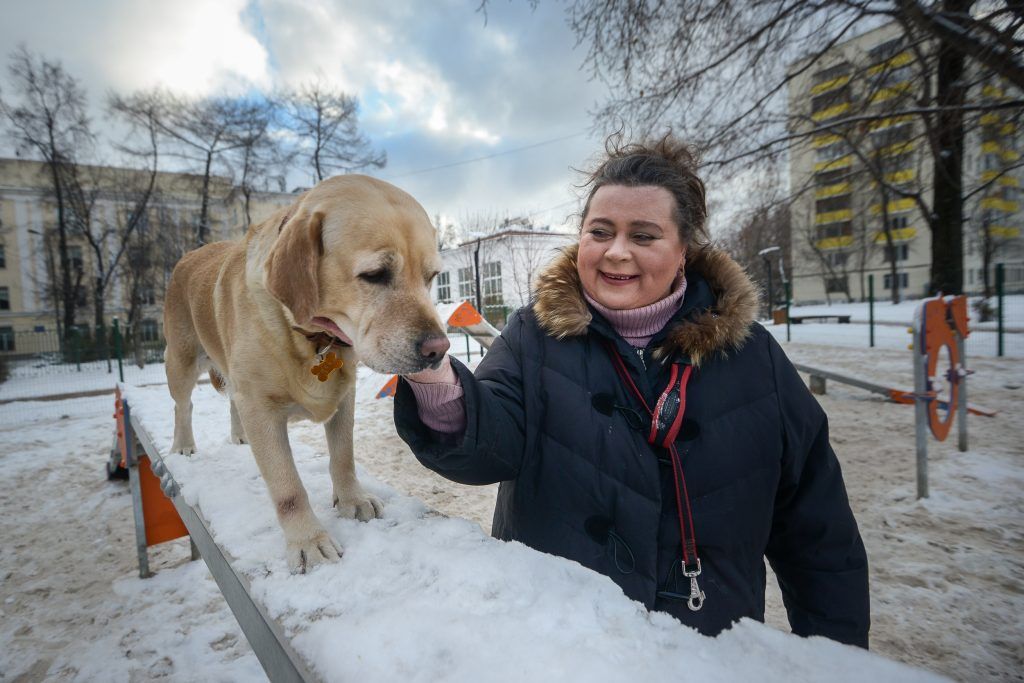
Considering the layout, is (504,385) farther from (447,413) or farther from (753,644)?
(753,644)

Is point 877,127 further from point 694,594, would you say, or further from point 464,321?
point 694,594

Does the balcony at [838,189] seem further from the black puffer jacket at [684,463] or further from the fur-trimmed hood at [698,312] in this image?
the black puffer jacket at [684,463]

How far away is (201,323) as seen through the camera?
2.66 meters

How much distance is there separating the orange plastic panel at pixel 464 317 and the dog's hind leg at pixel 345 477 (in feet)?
17.0

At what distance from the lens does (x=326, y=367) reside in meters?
1.76

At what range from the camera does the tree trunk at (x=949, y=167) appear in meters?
6.30

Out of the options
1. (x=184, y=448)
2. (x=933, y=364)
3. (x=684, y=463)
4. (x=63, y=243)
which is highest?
(x=63, y=243)

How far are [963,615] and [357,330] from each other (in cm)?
389

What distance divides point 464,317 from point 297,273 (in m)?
5.98

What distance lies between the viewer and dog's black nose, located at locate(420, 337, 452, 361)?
4.91 ft

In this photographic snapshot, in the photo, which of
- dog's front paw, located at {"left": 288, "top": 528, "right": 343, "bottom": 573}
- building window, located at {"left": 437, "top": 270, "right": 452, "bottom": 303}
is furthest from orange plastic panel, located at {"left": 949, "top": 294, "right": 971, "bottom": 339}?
building window, located at {"left": 437, "top": 270, "right": 452, "bottom": 303}

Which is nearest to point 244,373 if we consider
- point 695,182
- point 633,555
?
point 633,555

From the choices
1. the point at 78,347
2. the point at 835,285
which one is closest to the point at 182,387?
the point at 78,347

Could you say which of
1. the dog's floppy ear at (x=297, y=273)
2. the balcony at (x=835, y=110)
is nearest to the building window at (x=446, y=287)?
the balcony at (x=835, y=110)
